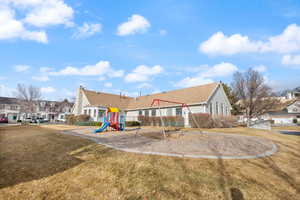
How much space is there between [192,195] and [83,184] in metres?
2.64

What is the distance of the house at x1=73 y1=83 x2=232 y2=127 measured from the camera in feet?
71.0

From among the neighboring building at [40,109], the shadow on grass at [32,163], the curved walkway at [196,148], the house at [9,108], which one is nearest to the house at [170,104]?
the curved walkway at [196,148]

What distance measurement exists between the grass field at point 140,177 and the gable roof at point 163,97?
54.5ft

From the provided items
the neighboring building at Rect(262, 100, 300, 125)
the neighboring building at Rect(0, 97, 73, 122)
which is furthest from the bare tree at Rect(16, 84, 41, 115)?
the neighboring building at Rect(262, 100, 300, 125)

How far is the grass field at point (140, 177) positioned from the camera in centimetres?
339

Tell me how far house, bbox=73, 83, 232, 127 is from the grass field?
16037 millimetres

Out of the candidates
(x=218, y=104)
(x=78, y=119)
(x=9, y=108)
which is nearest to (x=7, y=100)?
(x=9, y=108)

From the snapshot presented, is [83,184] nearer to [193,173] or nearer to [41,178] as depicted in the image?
[41,178]

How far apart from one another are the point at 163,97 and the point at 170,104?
4433mm

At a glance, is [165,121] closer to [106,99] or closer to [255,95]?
[106,99]

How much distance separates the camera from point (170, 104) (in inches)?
939

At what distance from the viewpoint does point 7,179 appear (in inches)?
152

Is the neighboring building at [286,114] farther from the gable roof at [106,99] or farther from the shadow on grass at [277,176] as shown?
the shadow on grass at [277,176]

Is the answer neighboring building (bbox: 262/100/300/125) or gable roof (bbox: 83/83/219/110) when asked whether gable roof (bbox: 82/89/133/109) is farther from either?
neighboring building (bbox: 262/100/300/125)
